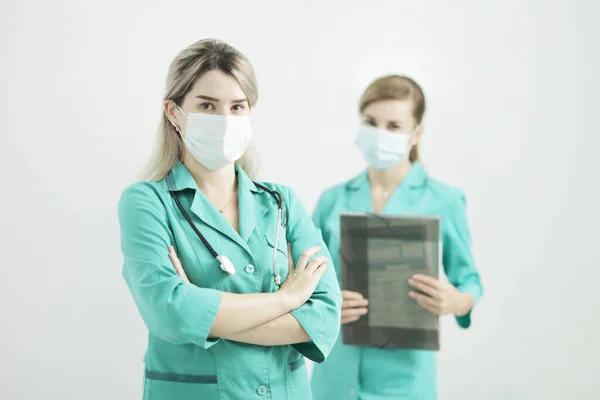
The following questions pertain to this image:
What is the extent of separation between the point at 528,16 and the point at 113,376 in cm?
207

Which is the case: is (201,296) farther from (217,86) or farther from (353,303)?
(353,303)

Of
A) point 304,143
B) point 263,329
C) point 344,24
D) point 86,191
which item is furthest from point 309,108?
point 263,329

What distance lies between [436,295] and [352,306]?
26cm

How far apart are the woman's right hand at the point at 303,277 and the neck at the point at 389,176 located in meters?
0.70

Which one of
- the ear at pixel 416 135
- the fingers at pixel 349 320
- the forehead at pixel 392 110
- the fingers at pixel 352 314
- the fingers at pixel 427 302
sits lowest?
the fingers at pixel 349 320

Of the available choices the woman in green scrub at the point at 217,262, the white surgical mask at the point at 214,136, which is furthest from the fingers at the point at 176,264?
the white surgical mask at the point at 214,136

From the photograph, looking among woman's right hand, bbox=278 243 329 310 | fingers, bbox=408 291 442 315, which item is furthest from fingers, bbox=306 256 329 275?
fingers, bbox=408 291 442 315

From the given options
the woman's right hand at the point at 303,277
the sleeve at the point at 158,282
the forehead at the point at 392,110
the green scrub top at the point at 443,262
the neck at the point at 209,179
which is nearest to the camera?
the sleeve at the point at 158,282

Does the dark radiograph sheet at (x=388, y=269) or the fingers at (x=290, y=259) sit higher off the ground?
the fingers at (x=290, y=259)

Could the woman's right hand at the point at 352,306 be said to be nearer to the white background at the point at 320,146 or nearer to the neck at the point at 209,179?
the white background at the point at 320,146

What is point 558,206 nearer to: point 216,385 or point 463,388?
point 463,388

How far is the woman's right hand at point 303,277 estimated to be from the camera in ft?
5.08

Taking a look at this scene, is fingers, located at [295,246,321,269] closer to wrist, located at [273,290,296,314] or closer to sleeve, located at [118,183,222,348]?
wrist, located at [273,290,296,314]

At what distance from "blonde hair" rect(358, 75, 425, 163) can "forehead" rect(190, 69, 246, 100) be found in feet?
2.84
